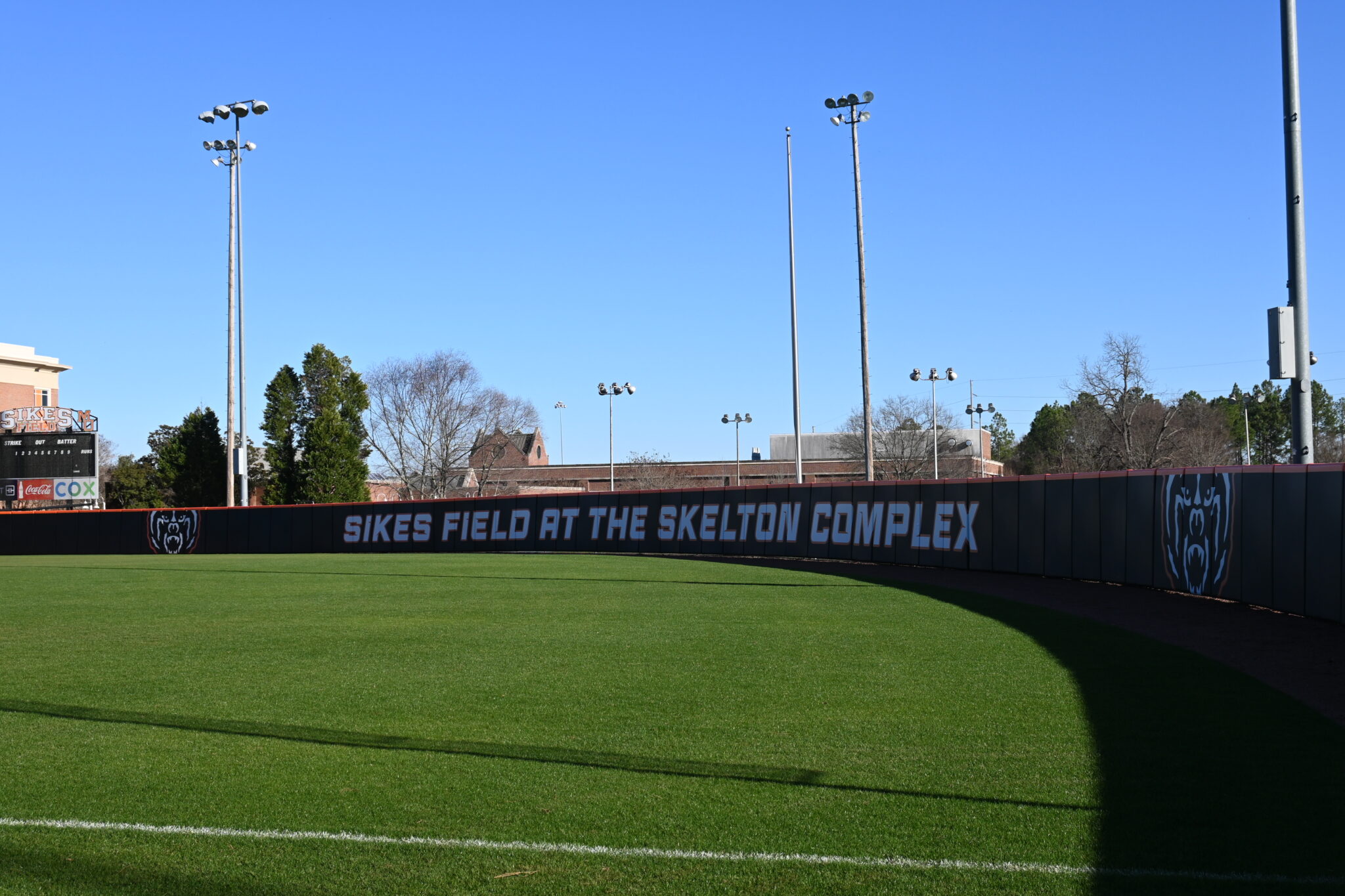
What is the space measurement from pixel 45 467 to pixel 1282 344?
1637 inches

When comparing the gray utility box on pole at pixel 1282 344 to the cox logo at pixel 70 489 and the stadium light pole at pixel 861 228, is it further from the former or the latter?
the cox logo at pixel 70 489

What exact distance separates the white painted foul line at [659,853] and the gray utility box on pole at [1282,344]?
381 inches

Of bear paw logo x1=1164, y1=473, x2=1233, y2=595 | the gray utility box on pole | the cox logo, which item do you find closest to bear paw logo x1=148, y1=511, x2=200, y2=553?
the cox logo

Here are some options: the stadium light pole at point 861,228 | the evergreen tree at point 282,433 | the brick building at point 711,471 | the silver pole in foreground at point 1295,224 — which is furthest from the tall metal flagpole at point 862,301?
the brick building at point 711,471

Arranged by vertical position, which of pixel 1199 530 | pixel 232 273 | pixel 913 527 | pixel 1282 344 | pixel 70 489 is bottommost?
pixel 913 527

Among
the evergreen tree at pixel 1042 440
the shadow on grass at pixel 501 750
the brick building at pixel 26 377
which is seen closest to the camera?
the shadow on grass at pixel 501 750

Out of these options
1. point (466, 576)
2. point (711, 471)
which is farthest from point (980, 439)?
point (466, 576)

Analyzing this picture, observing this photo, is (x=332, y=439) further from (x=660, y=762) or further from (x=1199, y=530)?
(x=660, y=762)

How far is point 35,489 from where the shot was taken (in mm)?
41031

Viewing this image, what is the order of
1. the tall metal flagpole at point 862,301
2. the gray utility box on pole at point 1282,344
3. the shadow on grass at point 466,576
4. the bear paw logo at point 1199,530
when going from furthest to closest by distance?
the tall metal flagpole at point 862,301 < the shadow on grass at point 466,576 < the bear paw logo at point 1199,530 < the gray utility box on pole at point 1282,344

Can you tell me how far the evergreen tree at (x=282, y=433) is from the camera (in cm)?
5697

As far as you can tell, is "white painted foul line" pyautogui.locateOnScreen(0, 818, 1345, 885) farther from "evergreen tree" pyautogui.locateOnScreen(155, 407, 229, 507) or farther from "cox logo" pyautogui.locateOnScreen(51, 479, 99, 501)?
"evergreen tree" pyautogui.locateOnScreen(155, 407, 229, 507)

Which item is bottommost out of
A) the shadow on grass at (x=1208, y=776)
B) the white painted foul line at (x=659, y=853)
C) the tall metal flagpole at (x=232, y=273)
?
the shadow on grass at (x=1208, y=776)

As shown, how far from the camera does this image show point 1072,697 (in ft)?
27.9
